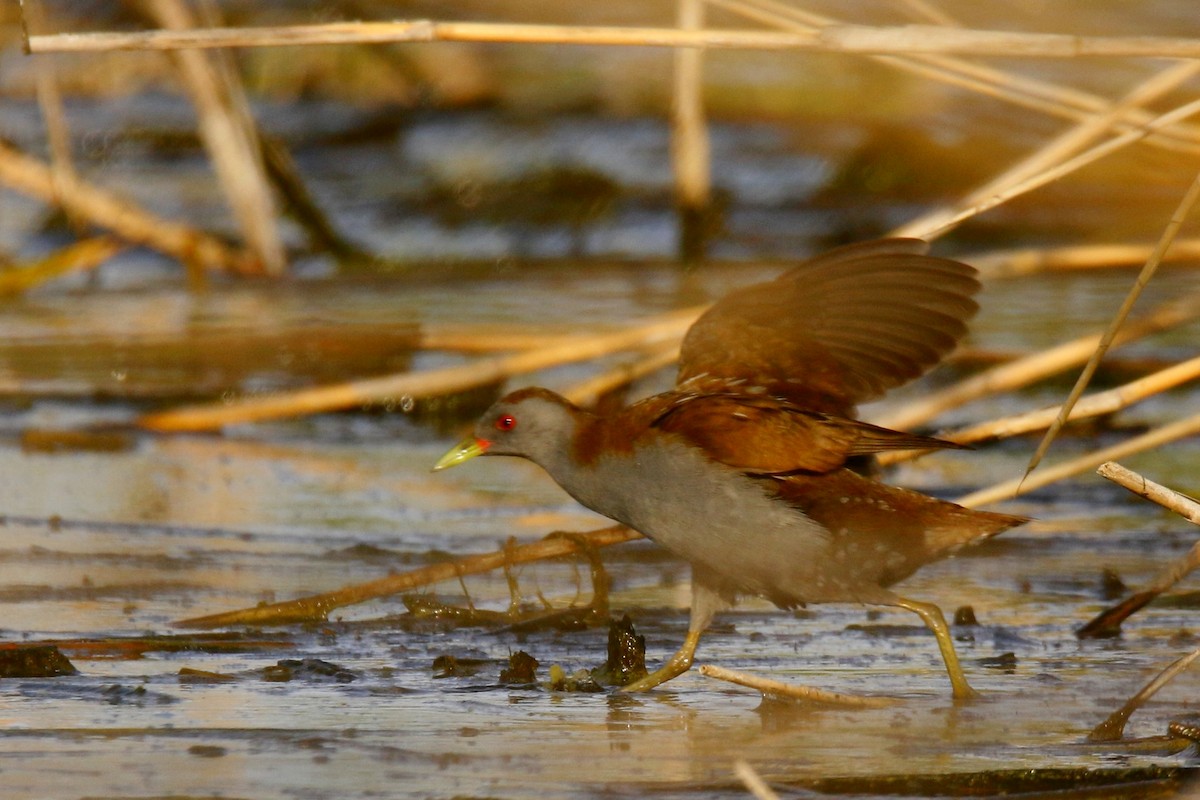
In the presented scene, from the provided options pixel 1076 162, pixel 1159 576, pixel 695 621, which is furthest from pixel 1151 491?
pixel 695 621

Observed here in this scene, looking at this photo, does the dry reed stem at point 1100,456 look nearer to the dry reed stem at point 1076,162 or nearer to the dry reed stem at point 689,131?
the dry reed stem at point 1076,162

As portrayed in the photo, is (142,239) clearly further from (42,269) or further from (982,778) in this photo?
(982,778)

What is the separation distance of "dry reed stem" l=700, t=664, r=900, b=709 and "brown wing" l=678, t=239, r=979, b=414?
0.84 m

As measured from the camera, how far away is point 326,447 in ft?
22.2

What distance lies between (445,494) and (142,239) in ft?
12.9

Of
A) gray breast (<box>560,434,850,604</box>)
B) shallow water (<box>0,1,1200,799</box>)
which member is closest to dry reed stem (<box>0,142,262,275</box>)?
shallow water (<box>0,1,1200,799</box>)

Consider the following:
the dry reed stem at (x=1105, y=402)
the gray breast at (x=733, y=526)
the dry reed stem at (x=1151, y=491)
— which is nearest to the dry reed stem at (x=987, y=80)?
the dry reed stem at (x=1105, y=402)

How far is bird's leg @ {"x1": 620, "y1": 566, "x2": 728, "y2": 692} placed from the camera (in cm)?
393

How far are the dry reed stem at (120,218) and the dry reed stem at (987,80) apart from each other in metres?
4.33

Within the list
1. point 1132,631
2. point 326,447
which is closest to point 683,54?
point 326,447

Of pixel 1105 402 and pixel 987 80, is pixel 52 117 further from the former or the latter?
pixel 1105 402

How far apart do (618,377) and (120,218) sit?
165 inches

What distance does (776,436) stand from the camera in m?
3.93

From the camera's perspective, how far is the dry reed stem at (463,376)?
607 centimetres
